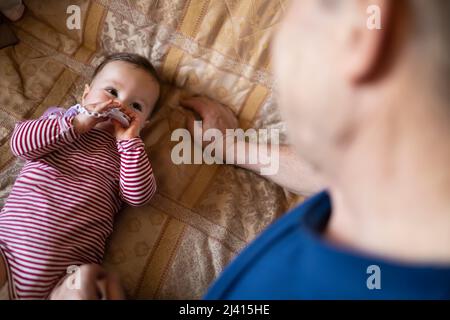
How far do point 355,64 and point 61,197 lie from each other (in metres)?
0.81

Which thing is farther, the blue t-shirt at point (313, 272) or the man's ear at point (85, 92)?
the man's ear at point (85, 92)

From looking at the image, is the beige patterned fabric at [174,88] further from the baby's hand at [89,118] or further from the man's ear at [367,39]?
the man's ear at [367,39]

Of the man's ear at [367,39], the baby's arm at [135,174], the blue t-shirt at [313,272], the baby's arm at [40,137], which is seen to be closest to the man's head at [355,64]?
the man's ear at [367,39]

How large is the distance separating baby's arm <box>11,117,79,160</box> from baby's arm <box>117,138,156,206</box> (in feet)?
0.44

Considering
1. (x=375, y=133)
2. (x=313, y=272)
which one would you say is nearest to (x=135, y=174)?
(x=313, y=272)

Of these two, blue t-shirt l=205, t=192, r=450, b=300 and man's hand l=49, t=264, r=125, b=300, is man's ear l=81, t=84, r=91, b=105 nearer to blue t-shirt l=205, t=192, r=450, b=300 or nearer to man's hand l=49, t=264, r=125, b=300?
man's hand l=49, t=264, r=125, b=300

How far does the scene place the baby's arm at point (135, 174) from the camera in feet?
3.42

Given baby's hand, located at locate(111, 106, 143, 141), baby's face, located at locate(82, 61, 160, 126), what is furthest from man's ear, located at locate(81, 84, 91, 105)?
baby's hand, located at locate(111, 106, 143, 141)

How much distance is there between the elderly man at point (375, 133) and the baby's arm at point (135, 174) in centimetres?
57

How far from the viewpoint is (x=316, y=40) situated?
0.44 m

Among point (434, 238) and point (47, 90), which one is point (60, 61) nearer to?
point (47, 90)

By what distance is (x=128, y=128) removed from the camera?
1.13m

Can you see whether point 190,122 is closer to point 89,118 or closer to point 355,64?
point 89,118

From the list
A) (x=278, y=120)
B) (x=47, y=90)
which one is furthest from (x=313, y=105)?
(x=47, y=90)
